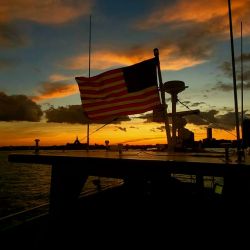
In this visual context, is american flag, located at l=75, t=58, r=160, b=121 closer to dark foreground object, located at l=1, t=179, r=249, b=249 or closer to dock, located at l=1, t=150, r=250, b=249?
dock, located at l=1, t=150, r=250, b=249

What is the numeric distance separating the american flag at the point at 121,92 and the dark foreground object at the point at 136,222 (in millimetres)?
2929

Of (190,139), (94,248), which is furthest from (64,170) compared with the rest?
(190,139)

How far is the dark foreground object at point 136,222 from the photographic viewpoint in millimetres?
8406

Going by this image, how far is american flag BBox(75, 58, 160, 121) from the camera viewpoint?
9477 mm

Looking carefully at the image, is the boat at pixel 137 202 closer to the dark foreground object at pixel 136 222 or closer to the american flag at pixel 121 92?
the dark foreground object at pixel 136 222

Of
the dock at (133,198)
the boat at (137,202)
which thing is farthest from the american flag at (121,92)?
the dock at (133,198)

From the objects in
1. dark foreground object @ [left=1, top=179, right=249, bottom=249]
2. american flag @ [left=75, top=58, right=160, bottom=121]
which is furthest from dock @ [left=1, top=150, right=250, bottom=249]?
american flag @ [left=75, top=58, right=160, bottom=121]

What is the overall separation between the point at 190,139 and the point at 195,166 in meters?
7.23

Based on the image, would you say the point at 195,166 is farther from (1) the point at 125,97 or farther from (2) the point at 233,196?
(1) the point at 125,97

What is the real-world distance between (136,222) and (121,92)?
5281 mm

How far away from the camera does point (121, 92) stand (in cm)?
987

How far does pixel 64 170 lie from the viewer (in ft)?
27.2

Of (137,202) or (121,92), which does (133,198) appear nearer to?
(137,202)

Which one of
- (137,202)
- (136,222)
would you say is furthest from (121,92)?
(137,202)
